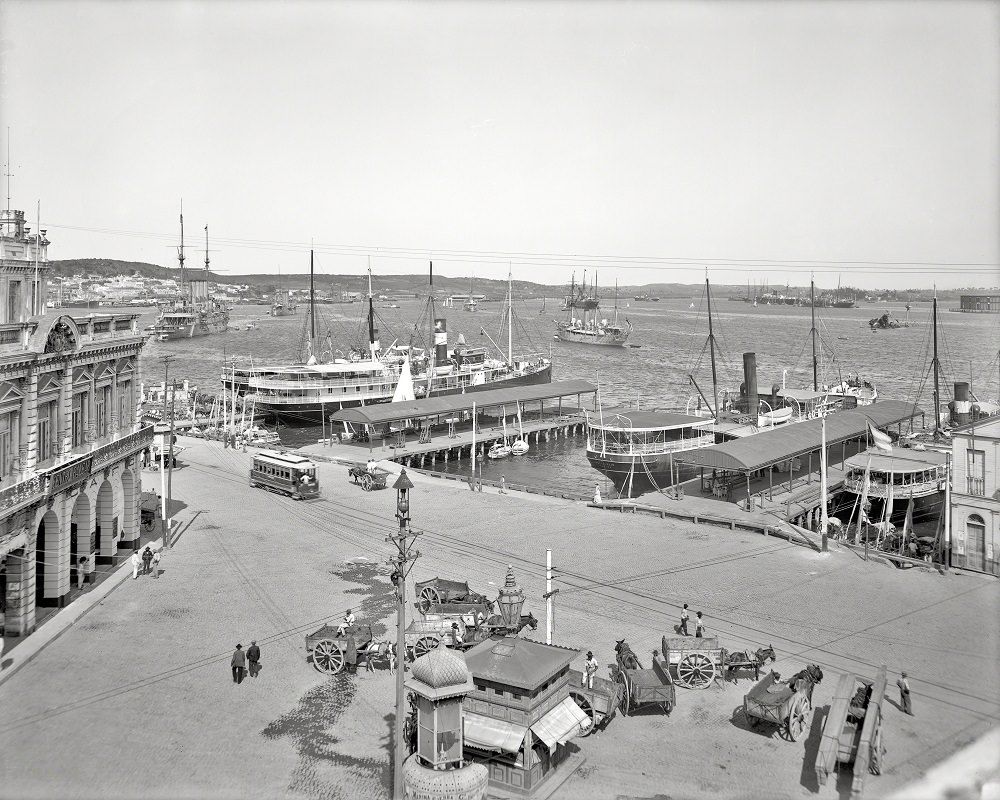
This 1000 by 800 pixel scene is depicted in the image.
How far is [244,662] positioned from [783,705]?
12484mm

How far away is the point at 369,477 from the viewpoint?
47438mm

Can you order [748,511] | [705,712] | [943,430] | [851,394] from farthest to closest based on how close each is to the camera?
1. [851,394]
2. [943,430]
3. [748,511]
4. [705,712]

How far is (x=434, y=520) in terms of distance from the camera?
40.4 m

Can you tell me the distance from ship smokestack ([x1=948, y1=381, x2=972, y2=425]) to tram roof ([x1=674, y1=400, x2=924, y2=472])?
8593 millimetres

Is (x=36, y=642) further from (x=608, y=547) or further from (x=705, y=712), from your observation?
(x=608, y=547)

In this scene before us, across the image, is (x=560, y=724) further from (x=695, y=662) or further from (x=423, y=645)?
(x=423, y=645)

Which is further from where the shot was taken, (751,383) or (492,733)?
(751,383)

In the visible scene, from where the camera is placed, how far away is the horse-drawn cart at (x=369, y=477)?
4744 cm

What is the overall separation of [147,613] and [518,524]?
683 inches

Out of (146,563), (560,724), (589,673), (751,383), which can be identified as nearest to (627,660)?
(589,673)

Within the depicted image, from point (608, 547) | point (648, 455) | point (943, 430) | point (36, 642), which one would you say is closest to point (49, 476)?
point (36, 642)

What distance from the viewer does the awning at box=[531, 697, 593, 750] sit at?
16656mm

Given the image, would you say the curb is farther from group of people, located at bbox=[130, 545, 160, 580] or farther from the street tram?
the street tram

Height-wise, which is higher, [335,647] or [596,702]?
[335,647]
